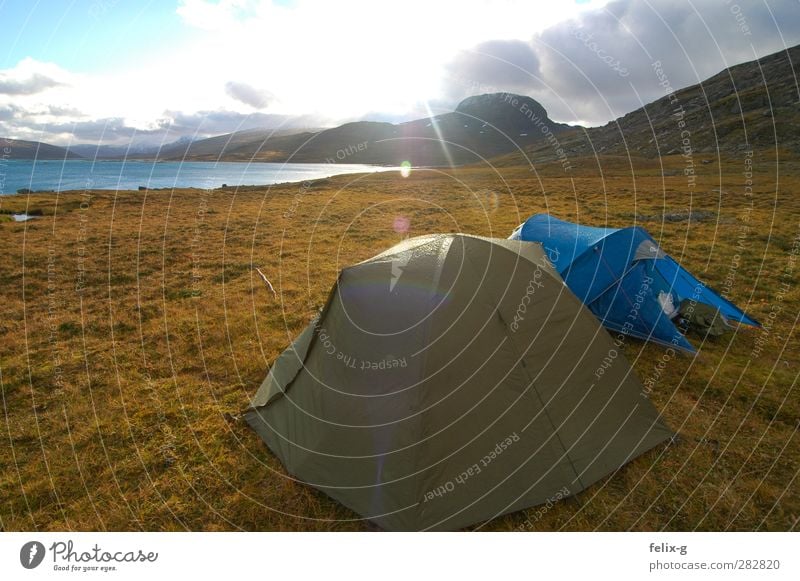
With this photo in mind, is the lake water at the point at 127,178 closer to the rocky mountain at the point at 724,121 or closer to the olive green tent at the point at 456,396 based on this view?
the olive green tent at the point at 456,396

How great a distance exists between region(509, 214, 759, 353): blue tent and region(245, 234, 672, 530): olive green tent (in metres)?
3.57

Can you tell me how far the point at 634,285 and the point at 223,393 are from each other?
1000 centimetres

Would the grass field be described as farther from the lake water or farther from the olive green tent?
the lake water

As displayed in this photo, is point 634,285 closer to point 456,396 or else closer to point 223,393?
point 456,396

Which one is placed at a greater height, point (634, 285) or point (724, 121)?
point (724, 121)

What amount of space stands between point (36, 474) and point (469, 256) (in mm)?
7867

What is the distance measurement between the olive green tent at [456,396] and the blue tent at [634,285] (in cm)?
357

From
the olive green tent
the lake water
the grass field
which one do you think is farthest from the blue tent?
the lake water

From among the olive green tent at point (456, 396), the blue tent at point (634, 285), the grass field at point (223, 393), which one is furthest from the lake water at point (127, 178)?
the blue tent at point (634, 285)

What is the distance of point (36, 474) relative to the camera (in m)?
6.36

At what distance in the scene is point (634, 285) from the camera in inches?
385

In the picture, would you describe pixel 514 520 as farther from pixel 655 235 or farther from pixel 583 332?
pixel 655 235

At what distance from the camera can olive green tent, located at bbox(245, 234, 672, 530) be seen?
17.6ft

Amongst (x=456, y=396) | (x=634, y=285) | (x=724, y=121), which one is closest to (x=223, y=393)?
(x=456, y=396)
